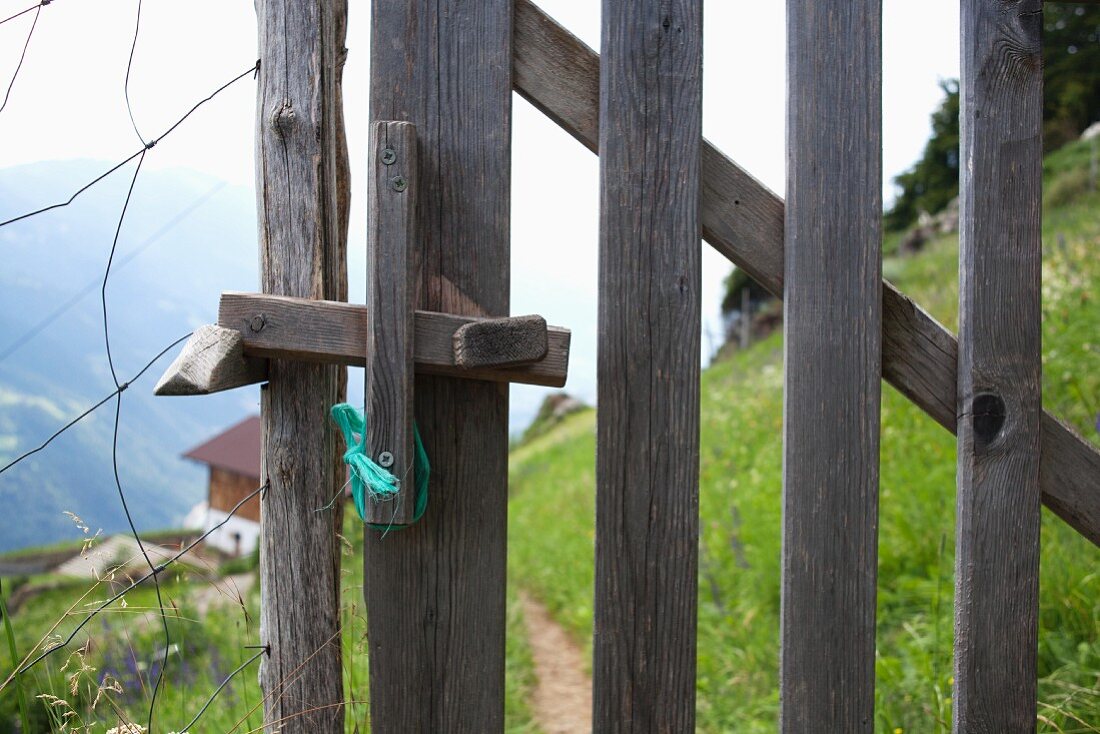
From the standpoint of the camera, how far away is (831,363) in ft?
4.89

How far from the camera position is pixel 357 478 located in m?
1.42

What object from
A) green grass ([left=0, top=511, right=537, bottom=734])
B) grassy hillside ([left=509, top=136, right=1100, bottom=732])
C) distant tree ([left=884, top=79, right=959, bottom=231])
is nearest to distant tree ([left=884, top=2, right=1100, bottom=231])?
distant tree ([left=884, top=79, right=959, bottom=231])

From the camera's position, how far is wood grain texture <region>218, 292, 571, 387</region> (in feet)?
4.42

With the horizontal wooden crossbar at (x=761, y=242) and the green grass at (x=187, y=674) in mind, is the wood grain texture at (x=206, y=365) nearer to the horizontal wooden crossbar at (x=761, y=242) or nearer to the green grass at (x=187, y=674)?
the green grass at (x=187, y=674)

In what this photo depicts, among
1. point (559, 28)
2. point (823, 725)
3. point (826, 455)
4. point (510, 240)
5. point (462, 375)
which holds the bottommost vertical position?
point (823, 725)

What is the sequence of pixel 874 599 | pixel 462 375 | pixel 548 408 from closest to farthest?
pixel 462 375 < pixel 874 599 < pixel 548 408

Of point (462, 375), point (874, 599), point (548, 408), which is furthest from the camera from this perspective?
point (548, 408)

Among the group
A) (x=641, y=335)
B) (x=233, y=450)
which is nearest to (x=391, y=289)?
(x=641, y=335)

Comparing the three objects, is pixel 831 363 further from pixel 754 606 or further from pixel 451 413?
pixel 754 606

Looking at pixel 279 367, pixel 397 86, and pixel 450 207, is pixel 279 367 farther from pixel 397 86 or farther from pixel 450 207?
pixel 397 86

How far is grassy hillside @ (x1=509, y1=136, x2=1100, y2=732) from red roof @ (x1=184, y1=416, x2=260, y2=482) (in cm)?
1232

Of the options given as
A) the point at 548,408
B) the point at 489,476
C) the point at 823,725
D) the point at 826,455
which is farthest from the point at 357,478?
the point at 548,408

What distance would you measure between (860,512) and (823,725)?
1.37ft

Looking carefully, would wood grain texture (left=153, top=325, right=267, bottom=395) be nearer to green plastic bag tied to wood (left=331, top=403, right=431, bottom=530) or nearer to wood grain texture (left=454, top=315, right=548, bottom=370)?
green plastic bag tied to wood (left=331, top=403, right=431, bottom=530)
